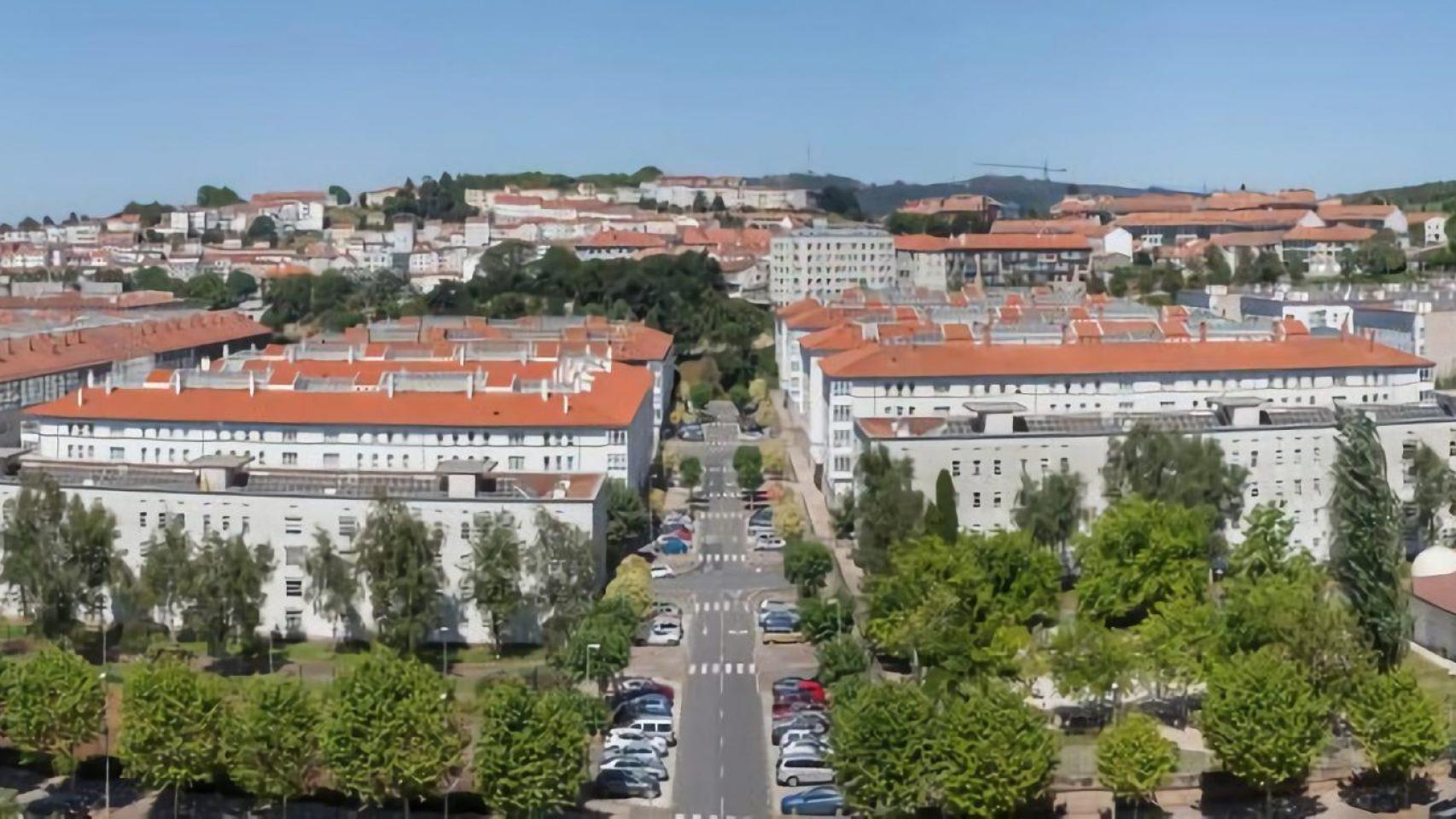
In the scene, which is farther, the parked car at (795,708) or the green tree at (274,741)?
the parked car at (795,708)

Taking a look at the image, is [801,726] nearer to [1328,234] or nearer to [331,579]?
[331,579]

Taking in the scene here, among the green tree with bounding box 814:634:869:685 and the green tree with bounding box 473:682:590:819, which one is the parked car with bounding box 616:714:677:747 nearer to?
the green tree with bounding box 814:634:869:685

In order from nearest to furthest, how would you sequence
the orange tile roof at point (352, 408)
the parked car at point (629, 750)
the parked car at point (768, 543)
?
the parked car at point (629, 750), the orange tile roof at point (352, 408), the parked car at point (768, 543)

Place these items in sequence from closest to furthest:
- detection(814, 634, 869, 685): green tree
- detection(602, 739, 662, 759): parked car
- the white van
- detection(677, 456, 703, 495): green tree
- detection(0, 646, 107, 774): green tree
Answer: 1. detection(0, 646, 107, 774): green tree
2. detection(602, 739, 662, 759): parked car
3. the white van
4. detection(814, 634, 869, 685): green tree
5. detection(677, 456, 703, 495): green tree

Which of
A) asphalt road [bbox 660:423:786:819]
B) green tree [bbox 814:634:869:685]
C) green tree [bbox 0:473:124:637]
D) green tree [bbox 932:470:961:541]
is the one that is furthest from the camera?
green tree [bbox 932:470:961:541]

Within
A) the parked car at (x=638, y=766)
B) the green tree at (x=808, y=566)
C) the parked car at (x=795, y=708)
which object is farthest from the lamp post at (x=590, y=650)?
the green tree at (x=808, y=566)

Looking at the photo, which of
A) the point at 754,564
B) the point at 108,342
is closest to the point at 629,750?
the point at 754,564

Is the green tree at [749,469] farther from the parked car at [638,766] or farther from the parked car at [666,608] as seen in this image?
the parked car at [638,766]

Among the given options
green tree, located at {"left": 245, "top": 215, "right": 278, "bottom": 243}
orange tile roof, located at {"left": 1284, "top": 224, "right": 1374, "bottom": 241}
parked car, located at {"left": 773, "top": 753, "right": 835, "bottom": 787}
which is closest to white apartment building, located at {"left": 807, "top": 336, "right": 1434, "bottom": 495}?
parked car, located at {"left": 773, "top": 753, "right": 835, "bottom": 787}
